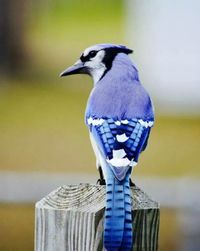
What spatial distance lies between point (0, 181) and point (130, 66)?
1.36m

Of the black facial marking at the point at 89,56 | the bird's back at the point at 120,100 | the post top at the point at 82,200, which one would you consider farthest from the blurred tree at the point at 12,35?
the post top at the point at 82,200

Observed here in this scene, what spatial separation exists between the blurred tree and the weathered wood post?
1687mm

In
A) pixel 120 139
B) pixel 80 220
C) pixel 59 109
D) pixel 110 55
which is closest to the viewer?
pixel 80 220

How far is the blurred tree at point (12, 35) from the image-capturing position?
3.18 metres

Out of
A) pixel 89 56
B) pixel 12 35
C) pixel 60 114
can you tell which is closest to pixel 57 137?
pixel 60 114

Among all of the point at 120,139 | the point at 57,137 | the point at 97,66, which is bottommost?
the point at 57,137

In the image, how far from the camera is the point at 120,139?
183 cm

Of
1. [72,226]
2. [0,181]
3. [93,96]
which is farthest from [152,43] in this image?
[72,226]

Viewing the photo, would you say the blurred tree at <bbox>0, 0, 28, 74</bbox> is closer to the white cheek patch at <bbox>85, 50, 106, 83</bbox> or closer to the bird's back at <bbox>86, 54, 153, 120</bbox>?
the white cheek patch at <bbox>85, 50, 106, 83</bbox>

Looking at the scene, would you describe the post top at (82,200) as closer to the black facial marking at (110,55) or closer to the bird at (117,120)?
the bird at (117,120)

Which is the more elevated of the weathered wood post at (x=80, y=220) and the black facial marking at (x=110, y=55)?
the black facial marking at (x=110, y=55)

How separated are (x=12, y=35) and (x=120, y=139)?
1525 millimetres

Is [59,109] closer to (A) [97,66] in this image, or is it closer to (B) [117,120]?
(A) [97,66]

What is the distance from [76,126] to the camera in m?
3.14
